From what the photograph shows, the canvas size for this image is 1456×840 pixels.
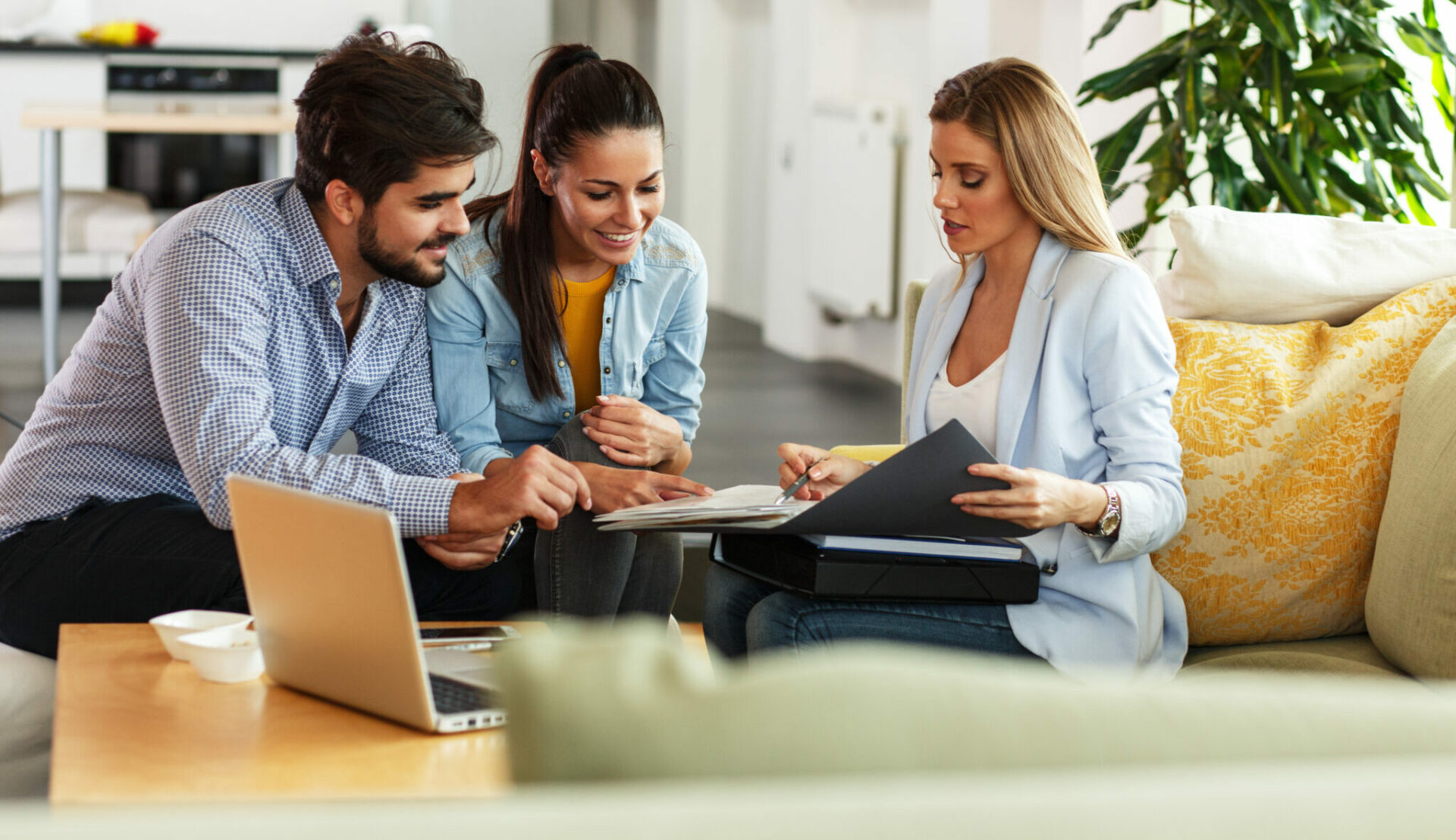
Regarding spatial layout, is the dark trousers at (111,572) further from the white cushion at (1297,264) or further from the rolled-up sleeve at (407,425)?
the white cushion at (1297,264)

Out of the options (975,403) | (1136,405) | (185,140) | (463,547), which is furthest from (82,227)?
(1136,405)

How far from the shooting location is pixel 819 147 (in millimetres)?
5852

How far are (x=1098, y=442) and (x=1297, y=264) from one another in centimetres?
43

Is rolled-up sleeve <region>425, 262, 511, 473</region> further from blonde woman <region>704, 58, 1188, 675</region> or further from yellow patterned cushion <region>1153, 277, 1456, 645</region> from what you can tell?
yellow patterned cushion <region>1153, 277, 1456, 645</region>

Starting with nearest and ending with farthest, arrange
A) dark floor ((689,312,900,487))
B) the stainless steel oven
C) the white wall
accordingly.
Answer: dark floor ((689,312,900,487)), the white wall, the stainless steel oven

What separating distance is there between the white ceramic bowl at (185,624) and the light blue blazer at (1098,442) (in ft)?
2.75

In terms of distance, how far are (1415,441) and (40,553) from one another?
5.35 feet

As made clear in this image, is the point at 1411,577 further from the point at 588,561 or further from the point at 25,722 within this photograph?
the point at 25,722

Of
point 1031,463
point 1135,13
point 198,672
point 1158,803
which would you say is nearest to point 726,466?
point 1135,13

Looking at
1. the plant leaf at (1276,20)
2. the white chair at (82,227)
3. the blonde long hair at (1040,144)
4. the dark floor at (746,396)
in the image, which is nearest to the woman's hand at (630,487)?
the blonde long hair at (1040,144)

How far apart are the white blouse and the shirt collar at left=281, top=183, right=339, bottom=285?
79 cm

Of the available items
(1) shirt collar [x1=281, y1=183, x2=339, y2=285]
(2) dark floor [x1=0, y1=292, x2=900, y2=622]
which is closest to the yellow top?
(1) shirt collar [x1=281, y1=183, x2=339, y2=285]

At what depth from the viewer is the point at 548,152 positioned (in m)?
1.92

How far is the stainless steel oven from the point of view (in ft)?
22.4
